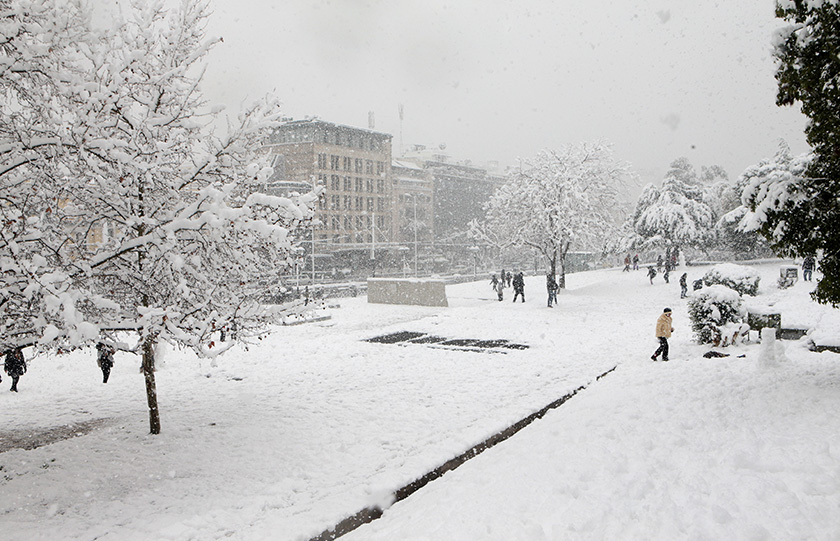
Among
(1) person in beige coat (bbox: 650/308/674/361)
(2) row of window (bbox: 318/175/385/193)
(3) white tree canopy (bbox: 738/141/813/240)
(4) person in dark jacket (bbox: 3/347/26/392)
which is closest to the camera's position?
(3) white tree canopy (bbox: 738/141/813/240)

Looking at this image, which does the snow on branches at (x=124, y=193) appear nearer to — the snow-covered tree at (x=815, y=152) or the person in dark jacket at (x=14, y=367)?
the person in dark jacket at (x=14, y=367)

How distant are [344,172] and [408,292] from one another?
172 feet

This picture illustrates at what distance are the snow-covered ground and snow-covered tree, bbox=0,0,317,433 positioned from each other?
1903mm

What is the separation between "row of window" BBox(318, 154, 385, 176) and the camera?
2980 inches

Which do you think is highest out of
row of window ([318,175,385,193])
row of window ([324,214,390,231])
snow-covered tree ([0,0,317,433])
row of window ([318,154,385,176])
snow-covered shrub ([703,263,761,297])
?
row of window ([318,154,385,176])

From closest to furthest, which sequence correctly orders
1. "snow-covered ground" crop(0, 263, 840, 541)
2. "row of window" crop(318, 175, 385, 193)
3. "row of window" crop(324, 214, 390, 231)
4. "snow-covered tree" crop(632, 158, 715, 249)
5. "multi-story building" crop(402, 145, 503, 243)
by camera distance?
"snow-covered ground" crop(0, 263, 840, 541) < "snow-covered tree" crop(632, 158, 715, 249) < "row of window" crop(324, 214, 390, 231) < "row of window" crop(318, 175, 385, 193) < "multi-story building" crop(402, 145, 503, 243)

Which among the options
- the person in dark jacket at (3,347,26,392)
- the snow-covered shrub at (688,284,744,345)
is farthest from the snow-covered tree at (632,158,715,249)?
the person in dark jacket at (3,347,26,392)

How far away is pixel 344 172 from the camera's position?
7894cm

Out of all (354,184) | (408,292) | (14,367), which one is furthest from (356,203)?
(14,367)

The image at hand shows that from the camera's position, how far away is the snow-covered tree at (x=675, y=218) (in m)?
41.3

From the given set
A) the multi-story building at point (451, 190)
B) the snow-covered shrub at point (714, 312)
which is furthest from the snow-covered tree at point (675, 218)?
the multi-story building at point (451, 190)

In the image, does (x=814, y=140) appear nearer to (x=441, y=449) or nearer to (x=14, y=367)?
(x=441, y=449)

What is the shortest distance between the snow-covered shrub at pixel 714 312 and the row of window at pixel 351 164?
2560 inches

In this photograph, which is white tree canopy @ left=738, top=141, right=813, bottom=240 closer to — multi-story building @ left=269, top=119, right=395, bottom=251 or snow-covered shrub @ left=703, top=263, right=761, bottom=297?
snow-covered shrub @ left=703, top=263, right=761, bottom=297
